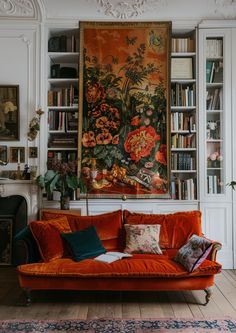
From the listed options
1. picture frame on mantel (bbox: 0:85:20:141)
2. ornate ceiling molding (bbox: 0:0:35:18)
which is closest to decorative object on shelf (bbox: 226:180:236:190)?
picture frame on mantel (bbox: 0:85:20:141)

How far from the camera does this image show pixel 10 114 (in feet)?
15.5

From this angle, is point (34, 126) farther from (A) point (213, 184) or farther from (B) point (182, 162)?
(A) point (213, 184)

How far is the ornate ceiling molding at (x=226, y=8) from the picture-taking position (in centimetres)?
454

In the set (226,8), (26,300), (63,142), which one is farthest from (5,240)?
(226,8)

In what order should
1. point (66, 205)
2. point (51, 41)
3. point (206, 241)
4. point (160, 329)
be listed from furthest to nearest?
1. point (51, 41)
2. point (66, 205)
3. point (206, 241)
4. point (160, 329)

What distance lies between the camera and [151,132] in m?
4.73

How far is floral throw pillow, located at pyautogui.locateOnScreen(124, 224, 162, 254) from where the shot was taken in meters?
3.81

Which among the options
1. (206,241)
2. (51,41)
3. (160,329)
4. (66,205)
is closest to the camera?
(160,329)

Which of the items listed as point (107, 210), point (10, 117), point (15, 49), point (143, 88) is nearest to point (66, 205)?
point (107, 210)

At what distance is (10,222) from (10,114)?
1.53m

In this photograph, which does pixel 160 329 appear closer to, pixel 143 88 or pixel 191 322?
pixel 191 322

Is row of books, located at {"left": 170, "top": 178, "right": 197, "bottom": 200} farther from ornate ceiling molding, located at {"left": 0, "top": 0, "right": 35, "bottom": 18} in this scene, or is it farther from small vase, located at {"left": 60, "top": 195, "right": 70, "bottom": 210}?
ornate ceiling molding, located at {"left": 0, "top": 0, "right": 35, "bottom": 18}

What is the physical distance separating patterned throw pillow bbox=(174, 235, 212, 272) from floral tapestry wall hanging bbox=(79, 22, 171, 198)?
133cm

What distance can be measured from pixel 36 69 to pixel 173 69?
197 centimetres
